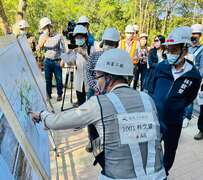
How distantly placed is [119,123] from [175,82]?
1504 mm

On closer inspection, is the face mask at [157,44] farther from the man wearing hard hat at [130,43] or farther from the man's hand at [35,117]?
the man's hand at [35,117]

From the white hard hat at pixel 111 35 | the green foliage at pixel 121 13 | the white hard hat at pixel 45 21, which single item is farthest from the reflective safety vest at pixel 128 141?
the green foliage at pixel 121 13

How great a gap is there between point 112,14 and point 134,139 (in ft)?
75.8

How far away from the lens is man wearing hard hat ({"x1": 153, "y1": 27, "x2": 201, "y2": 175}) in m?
3.30

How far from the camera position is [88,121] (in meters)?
1.98

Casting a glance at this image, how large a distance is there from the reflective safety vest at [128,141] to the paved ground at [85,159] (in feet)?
6.90

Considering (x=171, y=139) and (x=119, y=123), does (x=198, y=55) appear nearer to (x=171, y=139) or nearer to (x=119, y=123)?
(x=171, y=139)

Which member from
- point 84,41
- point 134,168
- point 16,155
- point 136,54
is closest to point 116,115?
point 134,168

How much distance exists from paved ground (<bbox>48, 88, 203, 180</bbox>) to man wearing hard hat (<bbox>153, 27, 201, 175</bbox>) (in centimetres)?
105

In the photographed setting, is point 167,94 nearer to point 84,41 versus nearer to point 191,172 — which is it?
point 191,172

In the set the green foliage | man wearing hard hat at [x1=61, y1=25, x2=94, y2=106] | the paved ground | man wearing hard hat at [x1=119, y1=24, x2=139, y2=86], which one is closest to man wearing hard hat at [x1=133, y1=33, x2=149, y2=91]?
man wearing hard hat at [x1=119, y1=24, x2=139, y2=86]

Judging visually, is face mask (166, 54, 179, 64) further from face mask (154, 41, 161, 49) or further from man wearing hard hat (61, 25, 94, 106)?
face mask (154, 41, 161, 49)

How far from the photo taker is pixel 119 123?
1.96 meters

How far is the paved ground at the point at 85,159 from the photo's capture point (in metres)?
4.16
